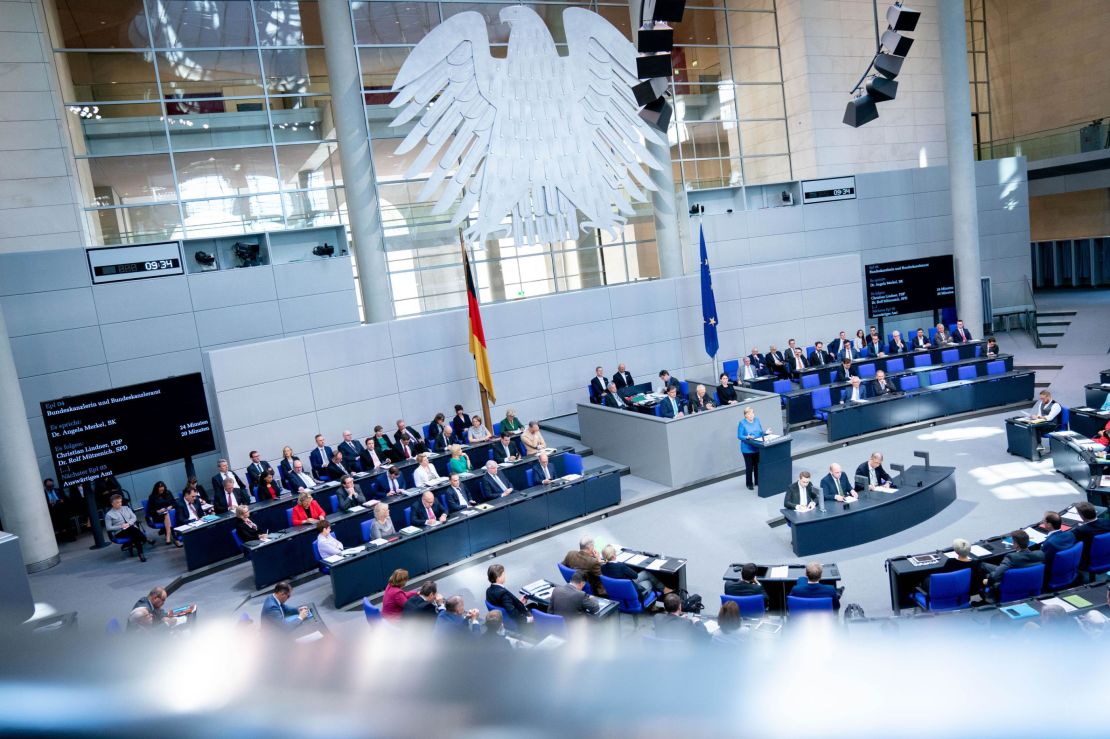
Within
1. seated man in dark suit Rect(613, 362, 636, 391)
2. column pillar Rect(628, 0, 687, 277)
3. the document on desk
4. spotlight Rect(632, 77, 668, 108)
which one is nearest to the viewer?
the document on desk

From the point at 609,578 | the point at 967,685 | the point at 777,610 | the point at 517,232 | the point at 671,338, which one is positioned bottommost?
the point at 777,610

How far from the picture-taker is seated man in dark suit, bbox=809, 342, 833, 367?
16.7 metres

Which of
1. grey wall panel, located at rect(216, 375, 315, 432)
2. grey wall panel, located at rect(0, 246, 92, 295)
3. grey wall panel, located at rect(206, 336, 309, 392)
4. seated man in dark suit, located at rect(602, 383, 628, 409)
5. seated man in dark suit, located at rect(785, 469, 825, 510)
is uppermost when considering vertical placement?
grey wall panel, located at rect(0, 246, 92, 295)

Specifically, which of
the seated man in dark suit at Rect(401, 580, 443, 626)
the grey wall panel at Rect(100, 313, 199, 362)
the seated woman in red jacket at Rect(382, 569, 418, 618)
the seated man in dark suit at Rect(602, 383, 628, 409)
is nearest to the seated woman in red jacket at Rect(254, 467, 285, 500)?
the grey wall panel at Rect(100, 313, 199, 362)

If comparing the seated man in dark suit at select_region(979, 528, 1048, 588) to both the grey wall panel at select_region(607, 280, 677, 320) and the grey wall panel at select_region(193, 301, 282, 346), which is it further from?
the grey wall panel at select_region(193, 301, 282, 346)

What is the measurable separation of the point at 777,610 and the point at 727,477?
4757mm

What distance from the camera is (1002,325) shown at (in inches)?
874

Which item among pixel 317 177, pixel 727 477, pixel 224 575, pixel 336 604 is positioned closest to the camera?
pixel 336 604

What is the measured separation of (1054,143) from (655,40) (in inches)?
711

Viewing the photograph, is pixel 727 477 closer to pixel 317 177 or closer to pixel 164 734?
pixel 317 177

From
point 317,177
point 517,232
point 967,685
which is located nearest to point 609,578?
point 967,685

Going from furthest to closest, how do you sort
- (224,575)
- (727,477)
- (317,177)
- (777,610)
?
1. (317,177)
2. (727,477)
3. (224,575)
4. (777,610)

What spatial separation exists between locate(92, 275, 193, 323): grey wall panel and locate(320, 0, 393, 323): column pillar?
3.33 m

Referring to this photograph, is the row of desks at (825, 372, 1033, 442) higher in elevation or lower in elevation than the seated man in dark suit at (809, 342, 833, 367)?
lower
